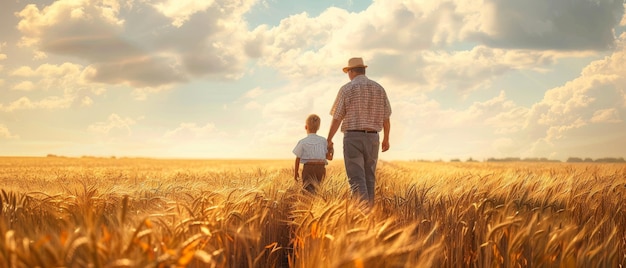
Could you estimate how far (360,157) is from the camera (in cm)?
550

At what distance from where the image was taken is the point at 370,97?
5.55 metres

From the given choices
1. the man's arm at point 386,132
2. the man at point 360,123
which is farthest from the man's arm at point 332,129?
the man's arm at point 386,132

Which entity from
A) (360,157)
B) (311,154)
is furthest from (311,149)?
(360,157)

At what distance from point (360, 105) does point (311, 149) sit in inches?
71.6

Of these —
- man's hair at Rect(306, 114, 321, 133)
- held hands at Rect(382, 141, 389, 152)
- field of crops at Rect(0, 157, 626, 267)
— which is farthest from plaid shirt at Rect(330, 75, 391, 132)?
man's hair at Rect(306, 114, 321, 133)

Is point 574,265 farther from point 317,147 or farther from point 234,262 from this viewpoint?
point 317,147

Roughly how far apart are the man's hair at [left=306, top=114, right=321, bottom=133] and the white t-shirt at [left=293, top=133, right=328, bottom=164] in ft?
0.49

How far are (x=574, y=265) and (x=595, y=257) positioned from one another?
206mm

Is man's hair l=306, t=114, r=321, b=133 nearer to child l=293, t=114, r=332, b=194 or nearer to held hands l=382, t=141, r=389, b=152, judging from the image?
child l=293, t=114, r=332, b=194

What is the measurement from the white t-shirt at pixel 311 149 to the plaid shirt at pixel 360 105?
1511 mm

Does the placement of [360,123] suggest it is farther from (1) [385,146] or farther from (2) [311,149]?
(2) [311,149]

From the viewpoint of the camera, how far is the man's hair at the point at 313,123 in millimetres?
7330

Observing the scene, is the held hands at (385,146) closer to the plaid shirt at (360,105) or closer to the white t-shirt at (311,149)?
the plaid shirt at (360,105)

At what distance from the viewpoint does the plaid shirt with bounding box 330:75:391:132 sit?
5.52m
